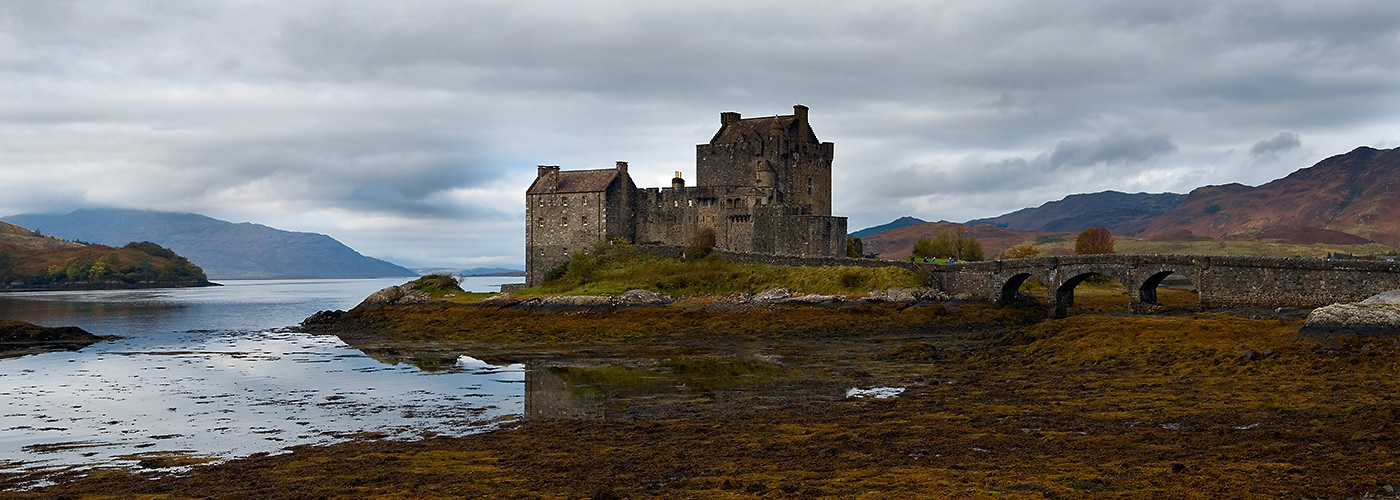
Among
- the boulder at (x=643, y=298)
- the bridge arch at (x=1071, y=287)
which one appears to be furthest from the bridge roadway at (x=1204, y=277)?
the boulder at (x=643, y=298)

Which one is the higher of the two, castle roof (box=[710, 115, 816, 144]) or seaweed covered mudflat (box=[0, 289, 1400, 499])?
castle roof (box=[710, 115, 816, 144])

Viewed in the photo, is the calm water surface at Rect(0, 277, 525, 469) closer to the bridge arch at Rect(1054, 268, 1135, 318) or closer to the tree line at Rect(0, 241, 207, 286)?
the bridge arch at Rect(1054, 268, 1135, 318)

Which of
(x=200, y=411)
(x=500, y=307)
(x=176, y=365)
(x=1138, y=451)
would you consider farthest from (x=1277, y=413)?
(x=500, y=307)

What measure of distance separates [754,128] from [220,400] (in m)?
56.0

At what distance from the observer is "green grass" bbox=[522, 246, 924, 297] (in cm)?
5884

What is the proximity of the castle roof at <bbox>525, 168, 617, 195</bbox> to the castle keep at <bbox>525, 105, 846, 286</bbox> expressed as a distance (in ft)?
0.35

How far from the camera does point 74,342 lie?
53562 mm

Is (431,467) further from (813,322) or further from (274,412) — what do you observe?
(813,322)

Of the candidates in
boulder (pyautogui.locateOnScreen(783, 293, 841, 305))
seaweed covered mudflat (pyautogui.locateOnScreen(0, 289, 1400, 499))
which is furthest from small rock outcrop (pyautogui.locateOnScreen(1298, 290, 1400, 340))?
boulder (pyautogui.locateOnScreen(783, 293, 841, 305))

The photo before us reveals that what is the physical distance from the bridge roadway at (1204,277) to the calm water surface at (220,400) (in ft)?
99.8

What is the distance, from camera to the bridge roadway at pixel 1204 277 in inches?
1670

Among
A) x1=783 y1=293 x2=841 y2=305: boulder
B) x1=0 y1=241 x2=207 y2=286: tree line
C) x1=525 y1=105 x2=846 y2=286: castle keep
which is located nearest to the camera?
x1=783 y1=293 x2=841 y2=305: boulder

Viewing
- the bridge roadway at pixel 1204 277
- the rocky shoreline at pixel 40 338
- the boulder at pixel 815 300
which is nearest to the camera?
the bridge roadway at pixel 1204 277

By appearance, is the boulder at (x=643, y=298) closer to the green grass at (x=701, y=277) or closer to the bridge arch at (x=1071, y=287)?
the green grass at (x=701, y=277)
